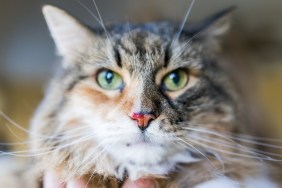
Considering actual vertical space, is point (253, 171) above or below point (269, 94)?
below

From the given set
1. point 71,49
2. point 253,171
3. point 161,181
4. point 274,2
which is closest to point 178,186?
point 161,181

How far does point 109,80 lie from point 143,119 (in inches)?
7.4

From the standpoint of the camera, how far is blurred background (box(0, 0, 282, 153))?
211cm

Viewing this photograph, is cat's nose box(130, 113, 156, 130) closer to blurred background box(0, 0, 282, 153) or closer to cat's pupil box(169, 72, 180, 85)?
cat's pupil box(169, 72, 180, 85)

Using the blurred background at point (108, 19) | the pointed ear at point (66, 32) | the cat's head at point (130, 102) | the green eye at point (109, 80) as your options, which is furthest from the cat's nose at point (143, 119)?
the blurred background at point (108, 19)

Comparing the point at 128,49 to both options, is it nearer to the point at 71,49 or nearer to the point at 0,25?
the point at 71,49

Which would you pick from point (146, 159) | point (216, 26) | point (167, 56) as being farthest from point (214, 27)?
point (146, 159)

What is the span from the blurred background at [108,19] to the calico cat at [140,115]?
934 mm

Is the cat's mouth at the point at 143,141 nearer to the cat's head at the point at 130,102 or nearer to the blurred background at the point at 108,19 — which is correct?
the cat's head at the point at 130,102

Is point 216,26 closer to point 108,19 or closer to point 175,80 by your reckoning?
point 175,80

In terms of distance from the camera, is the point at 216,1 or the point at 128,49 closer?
the point at 128,49

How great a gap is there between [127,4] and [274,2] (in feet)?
2.75

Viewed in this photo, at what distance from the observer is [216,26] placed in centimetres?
116

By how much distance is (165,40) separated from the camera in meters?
1.06
